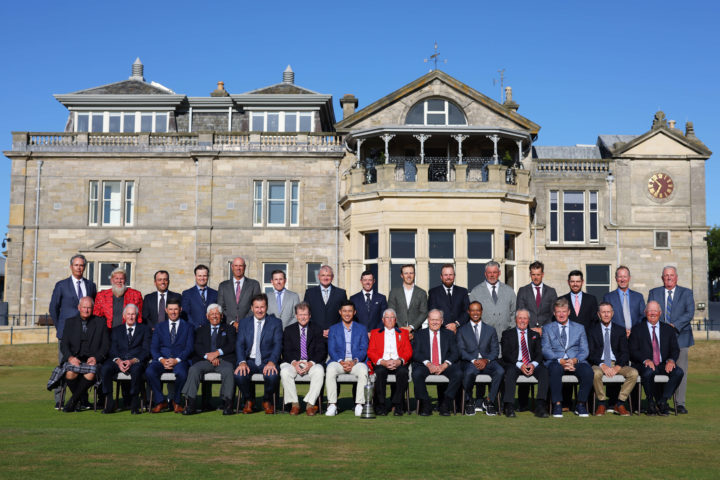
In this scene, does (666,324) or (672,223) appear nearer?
(666,324)

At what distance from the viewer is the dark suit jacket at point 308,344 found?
39.1 ft

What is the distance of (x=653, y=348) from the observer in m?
12.0

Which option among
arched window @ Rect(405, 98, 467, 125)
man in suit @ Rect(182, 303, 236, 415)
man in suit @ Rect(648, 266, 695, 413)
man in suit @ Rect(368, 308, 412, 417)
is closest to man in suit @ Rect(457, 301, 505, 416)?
man in suit @ Rect(368, 308, 412, 417)

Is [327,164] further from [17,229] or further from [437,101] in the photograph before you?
[17,229]

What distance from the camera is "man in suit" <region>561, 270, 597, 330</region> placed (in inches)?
490

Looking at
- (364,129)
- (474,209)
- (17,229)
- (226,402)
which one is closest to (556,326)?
(226,402)

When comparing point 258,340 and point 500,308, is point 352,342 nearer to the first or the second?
point 258,340

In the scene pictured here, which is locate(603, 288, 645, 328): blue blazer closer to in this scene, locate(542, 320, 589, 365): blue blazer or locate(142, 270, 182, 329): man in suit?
locate(542, 320, 589, 365): blue blazer

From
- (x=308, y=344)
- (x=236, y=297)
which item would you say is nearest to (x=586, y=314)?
(x=308, y=344)

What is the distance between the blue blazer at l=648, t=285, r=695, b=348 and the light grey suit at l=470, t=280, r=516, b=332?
87.3 inches

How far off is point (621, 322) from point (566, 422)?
2.82m

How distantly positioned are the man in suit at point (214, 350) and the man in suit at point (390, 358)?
2.17 meters

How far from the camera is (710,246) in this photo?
70.7 metres

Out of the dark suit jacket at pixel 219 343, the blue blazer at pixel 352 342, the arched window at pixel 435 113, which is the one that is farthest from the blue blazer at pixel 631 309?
the arched window at pixel 435 113
